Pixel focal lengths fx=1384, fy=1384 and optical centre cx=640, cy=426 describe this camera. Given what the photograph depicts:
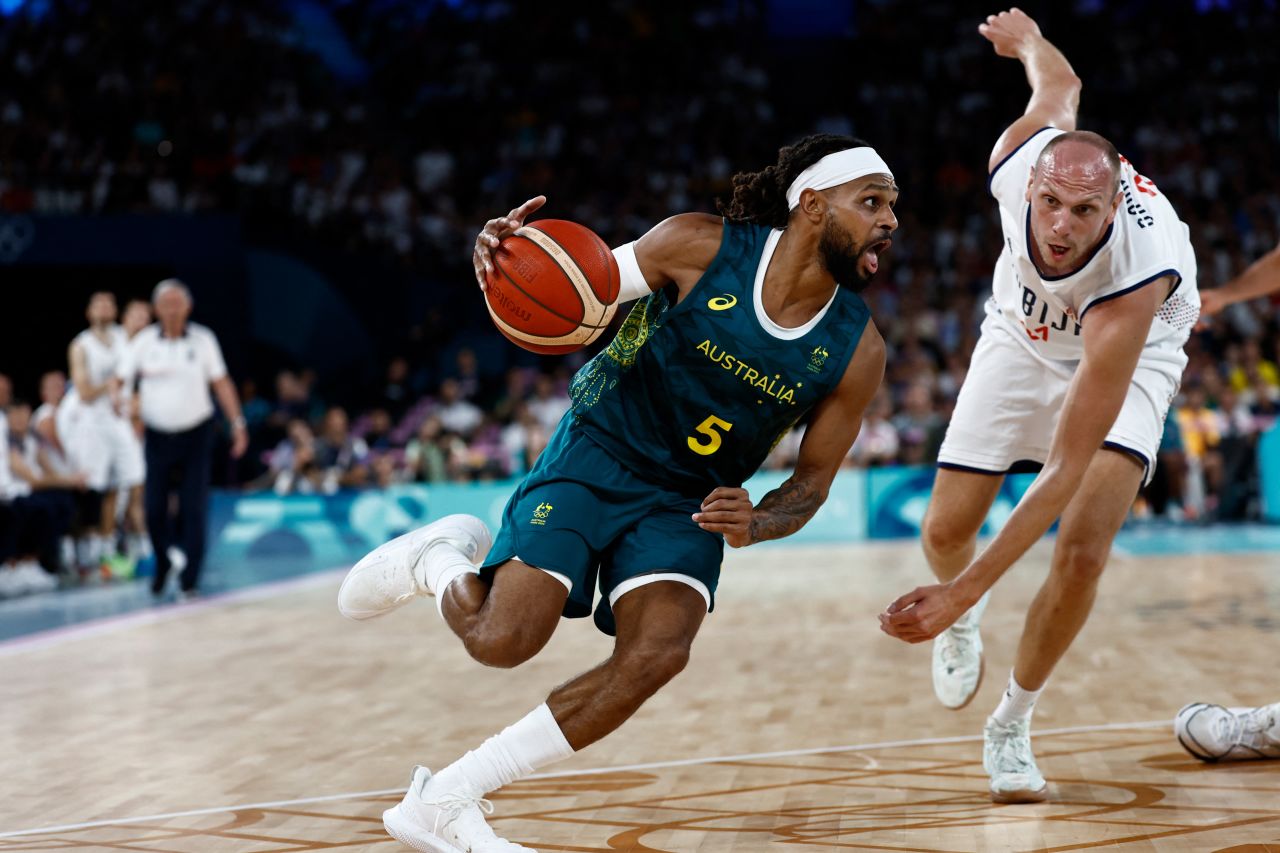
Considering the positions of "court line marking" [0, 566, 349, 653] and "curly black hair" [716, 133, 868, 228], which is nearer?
"curly black hair" [716, 133, 868, 228]

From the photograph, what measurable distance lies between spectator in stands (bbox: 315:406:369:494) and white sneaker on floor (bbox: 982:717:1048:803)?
33.6 ft

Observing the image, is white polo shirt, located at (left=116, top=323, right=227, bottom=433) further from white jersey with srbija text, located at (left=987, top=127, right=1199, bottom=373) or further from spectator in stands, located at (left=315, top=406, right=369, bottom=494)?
white jersey with srbija text, located at (left=987, top=127, right=1199, bottom=373)

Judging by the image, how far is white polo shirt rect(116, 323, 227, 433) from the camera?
30.7 feet

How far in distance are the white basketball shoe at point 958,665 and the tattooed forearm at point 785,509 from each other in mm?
1208

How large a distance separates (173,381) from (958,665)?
21.1ft

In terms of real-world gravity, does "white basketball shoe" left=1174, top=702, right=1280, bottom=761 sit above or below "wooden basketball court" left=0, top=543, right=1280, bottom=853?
above

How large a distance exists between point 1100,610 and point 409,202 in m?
12.1

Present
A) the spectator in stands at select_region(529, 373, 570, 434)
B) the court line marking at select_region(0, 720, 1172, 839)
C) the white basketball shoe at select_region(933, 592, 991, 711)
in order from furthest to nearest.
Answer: the spectator in stands at select_region(529, 373, 570, 434)
the white basketball shoe at select_region(933, 592, 991, 711)
the court line marking at select_region(0, 720, 1172, 839)

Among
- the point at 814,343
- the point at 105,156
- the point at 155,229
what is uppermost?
the point at 105,156

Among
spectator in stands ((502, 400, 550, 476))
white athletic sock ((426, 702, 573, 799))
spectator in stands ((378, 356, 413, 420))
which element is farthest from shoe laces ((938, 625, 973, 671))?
spectator in stands ((378, 356, 413, 420))

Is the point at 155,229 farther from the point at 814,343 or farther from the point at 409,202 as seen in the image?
the point at 814,343

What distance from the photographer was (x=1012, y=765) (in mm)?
3961

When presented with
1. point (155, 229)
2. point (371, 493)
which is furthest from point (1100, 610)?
point (155, 229)

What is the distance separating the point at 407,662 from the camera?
6.77 meters
